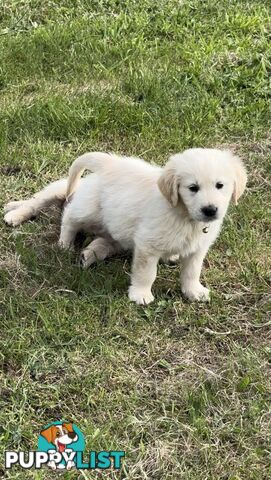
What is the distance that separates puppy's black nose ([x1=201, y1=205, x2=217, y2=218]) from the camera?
128 inches

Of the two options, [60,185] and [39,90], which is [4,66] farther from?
[60,185]

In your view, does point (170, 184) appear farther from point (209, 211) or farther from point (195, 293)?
point (195, 293)

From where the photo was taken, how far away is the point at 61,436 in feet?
9.84

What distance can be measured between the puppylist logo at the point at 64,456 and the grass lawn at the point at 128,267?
0.04 m

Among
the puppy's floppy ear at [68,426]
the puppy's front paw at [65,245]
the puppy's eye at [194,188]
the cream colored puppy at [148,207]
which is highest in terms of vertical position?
the puppy's eye at [194,188]

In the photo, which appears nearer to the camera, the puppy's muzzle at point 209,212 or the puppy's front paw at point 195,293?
the puppy's muzzle at point 209,212

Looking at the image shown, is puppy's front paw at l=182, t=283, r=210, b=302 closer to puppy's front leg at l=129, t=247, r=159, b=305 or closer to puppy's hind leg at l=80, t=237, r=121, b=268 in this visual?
puppy's front leg at l=129, t=247, r=159, b=305

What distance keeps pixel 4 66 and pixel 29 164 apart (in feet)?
4.29

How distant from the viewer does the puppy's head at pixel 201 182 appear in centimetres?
327

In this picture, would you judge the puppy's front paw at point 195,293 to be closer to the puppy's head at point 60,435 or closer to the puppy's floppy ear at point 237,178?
the puppy's floppy ear at point 237,178

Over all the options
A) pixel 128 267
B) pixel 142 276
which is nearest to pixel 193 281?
pixel 142 276

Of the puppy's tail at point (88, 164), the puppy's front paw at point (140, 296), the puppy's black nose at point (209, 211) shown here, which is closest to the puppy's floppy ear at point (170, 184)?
the puppy's black nose at point (209, 211)

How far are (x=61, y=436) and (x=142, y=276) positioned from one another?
1002 mm

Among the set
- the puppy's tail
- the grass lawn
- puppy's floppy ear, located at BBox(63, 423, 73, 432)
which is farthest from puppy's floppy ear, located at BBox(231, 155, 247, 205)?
puppy's floppy ear, located at BBox(63, 423, 73, 432)
